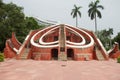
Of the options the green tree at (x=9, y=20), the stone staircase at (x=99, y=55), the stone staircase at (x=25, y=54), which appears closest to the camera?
the stone staircase at (x=25, y=54)

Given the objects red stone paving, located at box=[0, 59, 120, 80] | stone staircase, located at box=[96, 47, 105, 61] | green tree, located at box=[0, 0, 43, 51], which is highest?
green tree, located at box=[0, 0, 43, 51]

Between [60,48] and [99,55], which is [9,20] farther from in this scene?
[99,55]

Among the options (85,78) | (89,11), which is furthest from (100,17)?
(85,78)

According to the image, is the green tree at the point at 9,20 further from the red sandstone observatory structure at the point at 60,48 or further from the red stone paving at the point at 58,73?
the red stone paving at the point at 58,73

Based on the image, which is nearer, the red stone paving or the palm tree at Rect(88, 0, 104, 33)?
the red stone paving

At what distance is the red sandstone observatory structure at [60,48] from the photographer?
24297mm

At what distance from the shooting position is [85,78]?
1177cm

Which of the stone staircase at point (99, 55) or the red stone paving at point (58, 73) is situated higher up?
the stone staircase at point (99, 55)

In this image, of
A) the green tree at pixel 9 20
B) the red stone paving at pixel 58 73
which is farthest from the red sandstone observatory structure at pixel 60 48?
the red stone paving at pixel 58 73

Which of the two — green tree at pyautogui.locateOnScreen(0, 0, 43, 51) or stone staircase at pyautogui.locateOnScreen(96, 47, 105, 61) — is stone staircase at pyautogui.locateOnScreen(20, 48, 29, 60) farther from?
green tree at pyautogui.locateOnScreen(0, 0, 43, 51)

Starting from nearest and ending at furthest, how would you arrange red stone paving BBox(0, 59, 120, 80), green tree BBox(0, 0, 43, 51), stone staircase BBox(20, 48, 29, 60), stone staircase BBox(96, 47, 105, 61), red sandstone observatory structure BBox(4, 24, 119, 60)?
red stone paving BBox(0, 59, 120, 80) → red sandstone observatory structure BBox(4, 24, 119, 60) → stone staircase BBox(20, 48, 29, 60) → stone staircase BBox(96, 47, 105, 61) → green tree BBox(0, 0, 43, 51)

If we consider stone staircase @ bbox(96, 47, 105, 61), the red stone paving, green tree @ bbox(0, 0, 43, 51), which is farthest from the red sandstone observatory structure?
the red stone paving

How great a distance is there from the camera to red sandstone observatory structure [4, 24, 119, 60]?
2430cm

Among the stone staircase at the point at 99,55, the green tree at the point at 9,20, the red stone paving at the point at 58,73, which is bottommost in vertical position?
the red stone paving at the point at 58,73
